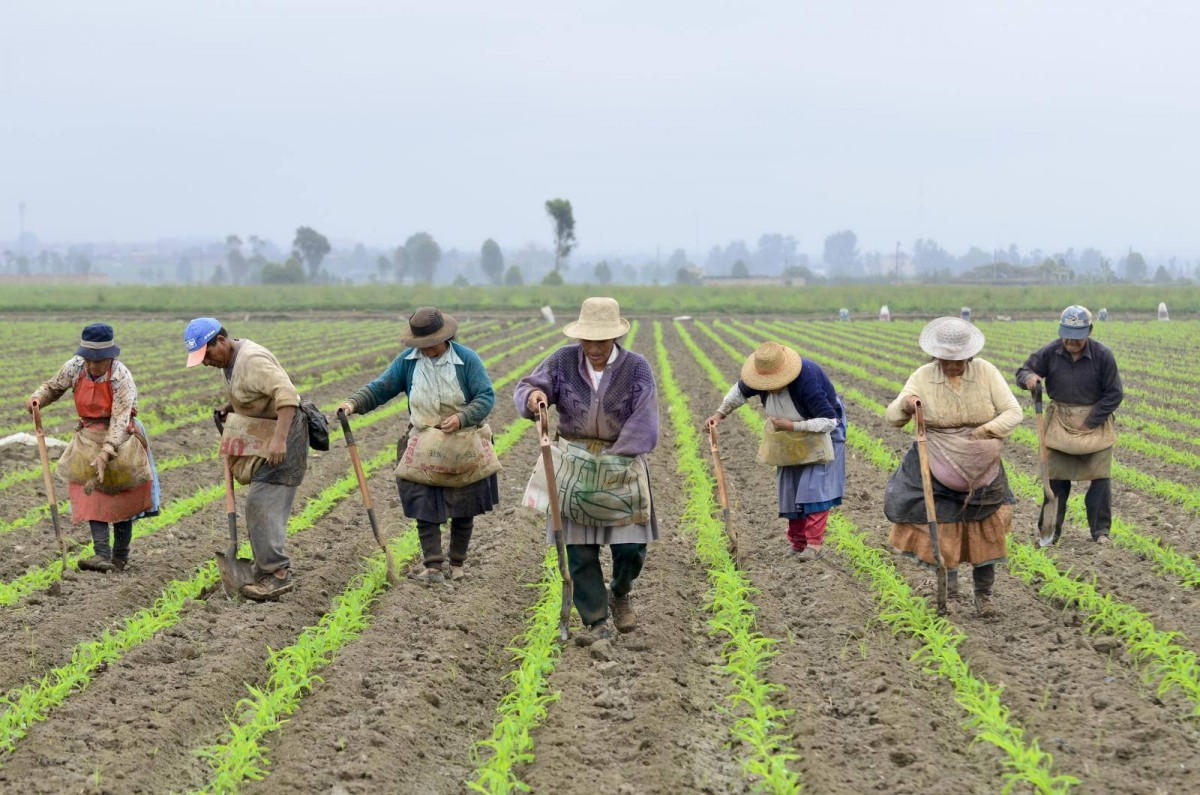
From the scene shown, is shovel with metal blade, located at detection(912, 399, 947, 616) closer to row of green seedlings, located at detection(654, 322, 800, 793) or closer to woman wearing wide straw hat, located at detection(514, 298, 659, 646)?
row of green seedlings, located at detection(654, 322, 800, 793)

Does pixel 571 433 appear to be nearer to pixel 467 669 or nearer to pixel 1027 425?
pixel 467 669

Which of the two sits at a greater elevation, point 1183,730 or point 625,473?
point 625,473

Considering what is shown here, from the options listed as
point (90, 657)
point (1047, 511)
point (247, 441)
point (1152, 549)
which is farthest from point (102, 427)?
point (1152, 549)

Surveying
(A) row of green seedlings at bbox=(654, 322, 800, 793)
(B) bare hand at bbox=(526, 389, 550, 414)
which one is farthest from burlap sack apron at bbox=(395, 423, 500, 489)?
(A) row of green seedlings at bbox=(654, 322, 800, 793)

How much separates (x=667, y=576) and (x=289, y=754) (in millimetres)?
3177

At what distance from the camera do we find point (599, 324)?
231 inches

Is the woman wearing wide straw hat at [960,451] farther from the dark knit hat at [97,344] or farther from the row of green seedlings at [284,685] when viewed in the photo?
the dark knit hat at [97,344]

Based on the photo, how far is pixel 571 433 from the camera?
6043mm

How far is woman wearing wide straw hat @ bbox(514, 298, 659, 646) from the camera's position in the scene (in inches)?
232

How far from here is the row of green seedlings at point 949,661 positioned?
4449 mm

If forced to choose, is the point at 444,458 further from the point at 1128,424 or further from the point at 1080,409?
the point at 1128,424

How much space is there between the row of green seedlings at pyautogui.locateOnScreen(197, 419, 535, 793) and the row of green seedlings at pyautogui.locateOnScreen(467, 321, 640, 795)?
0.81m

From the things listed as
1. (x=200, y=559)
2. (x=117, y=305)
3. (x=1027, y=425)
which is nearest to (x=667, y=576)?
(x=200, y=559)

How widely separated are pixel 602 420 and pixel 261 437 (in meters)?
2.04
